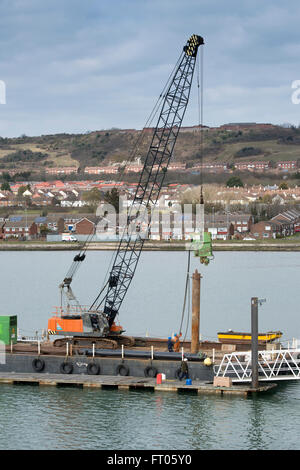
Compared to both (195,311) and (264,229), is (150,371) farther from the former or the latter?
(264,229)

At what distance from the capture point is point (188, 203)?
182 metres

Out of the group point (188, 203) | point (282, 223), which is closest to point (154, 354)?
point (282, 223)

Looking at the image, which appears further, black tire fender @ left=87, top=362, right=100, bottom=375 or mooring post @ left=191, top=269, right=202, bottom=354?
black tire fender @ left=87, top=362, right=100, bottom=375

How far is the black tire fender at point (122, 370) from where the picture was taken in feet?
112

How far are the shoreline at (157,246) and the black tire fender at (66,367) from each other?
356 ft

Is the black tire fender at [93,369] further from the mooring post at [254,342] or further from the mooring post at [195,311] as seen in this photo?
the mooring post at [254,342]

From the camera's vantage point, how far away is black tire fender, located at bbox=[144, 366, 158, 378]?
111ft

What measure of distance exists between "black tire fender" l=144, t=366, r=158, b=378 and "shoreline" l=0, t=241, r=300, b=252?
109946mm

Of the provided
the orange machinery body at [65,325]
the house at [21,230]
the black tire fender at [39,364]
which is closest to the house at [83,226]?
the house at [21,230]

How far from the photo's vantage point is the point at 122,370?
34312 mm

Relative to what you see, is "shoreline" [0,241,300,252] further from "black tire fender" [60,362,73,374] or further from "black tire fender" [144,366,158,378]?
"black tire fender" [144,366,158,378]

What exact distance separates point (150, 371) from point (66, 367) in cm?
379

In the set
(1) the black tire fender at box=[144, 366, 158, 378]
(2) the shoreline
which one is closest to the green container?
(1) the black tire fender at box=[144, 366, 158, 378]
